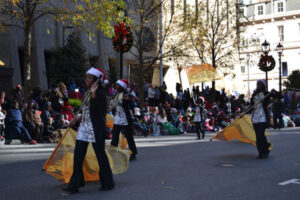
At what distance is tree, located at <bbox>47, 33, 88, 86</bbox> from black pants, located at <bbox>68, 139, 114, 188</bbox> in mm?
A: 19336

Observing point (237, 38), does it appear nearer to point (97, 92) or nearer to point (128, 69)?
point (128, 69)

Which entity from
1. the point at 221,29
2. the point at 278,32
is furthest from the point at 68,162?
the point at 278,32

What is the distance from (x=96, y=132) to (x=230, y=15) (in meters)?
26.8

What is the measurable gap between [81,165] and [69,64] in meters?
19.8

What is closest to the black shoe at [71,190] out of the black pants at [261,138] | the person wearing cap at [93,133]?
the person wearing cap at [93,133]

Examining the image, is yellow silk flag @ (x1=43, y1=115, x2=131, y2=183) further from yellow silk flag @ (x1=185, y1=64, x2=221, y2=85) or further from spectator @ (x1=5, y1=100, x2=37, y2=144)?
yellow silk flag @ (x1=185, y1=64, x2=221, y2=85)

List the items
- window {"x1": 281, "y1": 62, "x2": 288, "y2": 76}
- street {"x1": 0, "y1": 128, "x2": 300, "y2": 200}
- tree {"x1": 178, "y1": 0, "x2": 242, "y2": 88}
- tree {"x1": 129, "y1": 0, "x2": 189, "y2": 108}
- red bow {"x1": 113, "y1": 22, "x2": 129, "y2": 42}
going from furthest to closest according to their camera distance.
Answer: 1. window {"x1": 281, "y1": 62, "x2": 288, "y2": 76}
2. tree {"x1": 178, "y1": 0, "x2": 242, "y2": 88}
3. tree {"x1": 129, "y1": 0, "x2": 189, "y2": 108}
4. red bow {"x1": 113, "y1": 22, "x2": 129, "y2": 42}
5. street {"x1": 0, "y1": 128, "x2": 300, "y2": 200}

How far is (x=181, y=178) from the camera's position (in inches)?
329

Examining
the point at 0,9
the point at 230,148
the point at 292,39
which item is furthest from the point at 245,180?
the point at 292,39

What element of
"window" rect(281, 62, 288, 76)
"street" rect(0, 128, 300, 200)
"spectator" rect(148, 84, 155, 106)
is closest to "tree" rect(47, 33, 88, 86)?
"spectator" rect(148, 84, 155, 106)

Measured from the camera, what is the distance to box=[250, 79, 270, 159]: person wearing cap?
441 inches

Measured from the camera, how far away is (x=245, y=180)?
8.12 m

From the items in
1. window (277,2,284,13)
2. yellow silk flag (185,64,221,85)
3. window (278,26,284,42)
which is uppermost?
window (277,2,284,13)

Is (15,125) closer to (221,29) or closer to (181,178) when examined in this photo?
(181,178)
